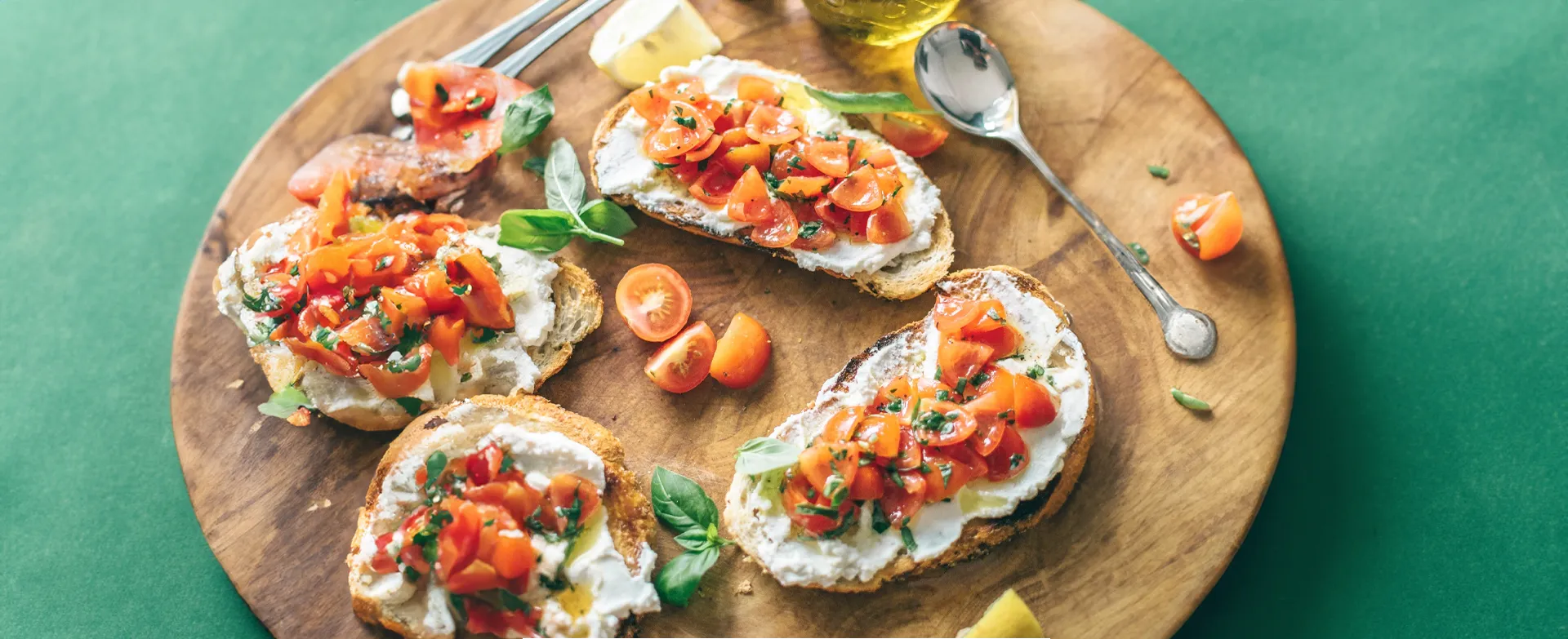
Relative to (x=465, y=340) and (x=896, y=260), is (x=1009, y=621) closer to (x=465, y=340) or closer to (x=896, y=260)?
(x=896, y=260)

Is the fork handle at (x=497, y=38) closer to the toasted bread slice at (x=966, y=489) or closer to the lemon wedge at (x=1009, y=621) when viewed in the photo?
the toasted bread slice at (x=966, y=489)

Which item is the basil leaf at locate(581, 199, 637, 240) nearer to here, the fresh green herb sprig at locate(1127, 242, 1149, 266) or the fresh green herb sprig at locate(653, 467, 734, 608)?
the fresh green herb sprig at locate(653, 467, 734, 608)

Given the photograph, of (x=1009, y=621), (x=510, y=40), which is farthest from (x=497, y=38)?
(x=1009, y=621)

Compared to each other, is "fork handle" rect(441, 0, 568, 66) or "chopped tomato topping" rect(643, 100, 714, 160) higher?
"fork handle" rect(441, 0, 568, 66)

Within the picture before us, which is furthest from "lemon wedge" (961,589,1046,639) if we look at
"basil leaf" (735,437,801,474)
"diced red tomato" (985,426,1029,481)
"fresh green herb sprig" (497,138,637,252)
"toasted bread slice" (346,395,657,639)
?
"fresh green herb sprig" (497,138,637,252)

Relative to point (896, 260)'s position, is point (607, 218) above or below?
above

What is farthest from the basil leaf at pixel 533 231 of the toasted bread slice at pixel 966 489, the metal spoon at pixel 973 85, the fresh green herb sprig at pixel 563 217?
the metal spoon at pixel 973 85
